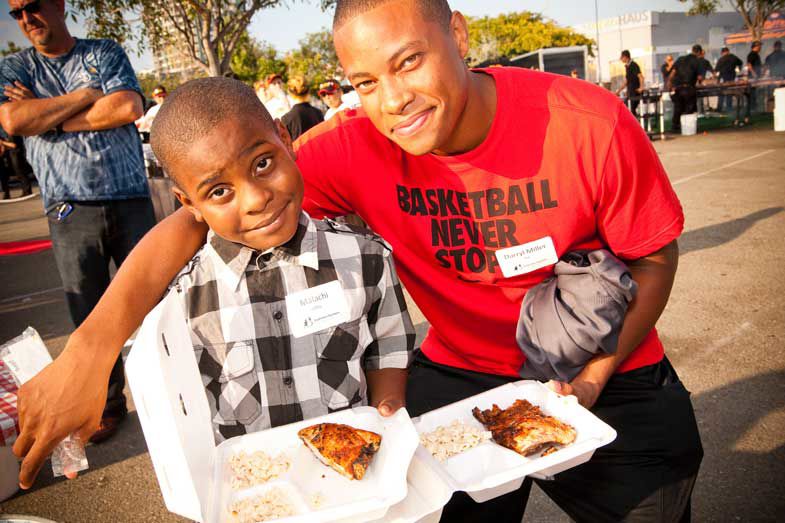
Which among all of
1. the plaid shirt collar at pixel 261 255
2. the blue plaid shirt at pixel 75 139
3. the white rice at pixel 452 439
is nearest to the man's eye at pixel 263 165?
the plaid shirt collar at pixel 261 255

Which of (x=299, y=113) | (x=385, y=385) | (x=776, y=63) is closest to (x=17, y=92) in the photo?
(x=385, y=385)

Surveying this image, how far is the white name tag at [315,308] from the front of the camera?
1775mm

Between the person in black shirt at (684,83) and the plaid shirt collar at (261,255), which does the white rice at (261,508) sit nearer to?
the plaid shirt collar at (261,255)

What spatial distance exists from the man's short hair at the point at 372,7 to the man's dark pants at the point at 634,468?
4.44 ft

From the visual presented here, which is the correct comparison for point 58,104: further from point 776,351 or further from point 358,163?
point 776,351

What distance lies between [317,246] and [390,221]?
357 mm

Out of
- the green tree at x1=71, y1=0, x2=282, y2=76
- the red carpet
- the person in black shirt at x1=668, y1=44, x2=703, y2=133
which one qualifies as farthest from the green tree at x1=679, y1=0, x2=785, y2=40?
the red carpet

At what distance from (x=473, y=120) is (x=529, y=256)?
513mm

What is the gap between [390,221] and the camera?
2084 mm

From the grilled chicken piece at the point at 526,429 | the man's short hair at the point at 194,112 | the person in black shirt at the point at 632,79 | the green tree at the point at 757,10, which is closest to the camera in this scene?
the grilled chicken piece at the point at 526,429

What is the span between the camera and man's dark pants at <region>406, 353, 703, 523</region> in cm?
176

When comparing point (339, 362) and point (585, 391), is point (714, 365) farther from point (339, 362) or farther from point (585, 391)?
point (339, 362)

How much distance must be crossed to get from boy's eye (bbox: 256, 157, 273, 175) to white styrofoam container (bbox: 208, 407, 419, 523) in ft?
2.37

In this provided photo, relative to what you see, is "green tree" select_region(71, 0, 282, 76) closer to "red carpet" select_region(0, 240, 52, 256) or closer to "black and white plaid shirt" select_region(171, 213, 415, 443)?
"red carpet" select_region(0, 240, 52, 256)
